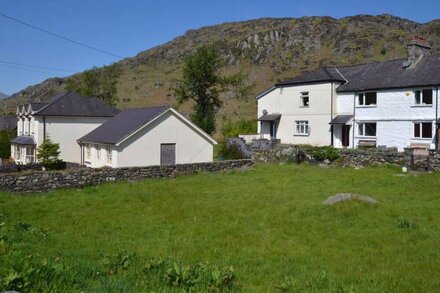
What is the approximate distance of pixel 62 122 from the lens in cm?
3772

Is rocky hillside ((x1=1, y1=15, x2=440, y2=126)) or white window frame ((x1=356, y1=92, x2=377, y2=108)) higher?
rocky hillside ((x1=1, y1=15, x2=440, y2=126))

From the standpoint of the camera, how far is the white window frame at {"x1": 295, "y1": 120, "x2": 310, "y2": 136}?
4375cm

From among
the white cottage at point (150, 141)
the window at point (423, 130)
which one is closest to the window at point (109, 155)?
the white cottage at point (150, 141)

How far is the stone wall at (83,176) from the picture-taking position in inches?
835

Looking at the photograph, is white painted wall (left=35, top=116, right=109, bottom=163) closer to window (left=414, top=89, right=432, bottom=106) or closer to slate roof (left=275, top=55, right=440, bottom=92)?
slate roof (left=275, top=55, right=440, bottom=92)

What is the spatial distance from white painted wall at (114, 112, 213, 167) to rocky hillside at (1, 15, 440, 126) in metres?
53.4

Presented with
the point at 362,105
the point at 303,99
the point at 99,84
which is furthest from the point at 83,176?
the point at 99,84

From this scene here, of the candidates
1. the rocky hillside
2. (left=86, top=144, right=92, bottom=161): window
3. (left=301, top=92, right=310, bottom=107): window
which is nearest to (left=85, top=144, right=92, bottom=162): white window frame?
(left=86, top=144, right=92, bottom=161): window

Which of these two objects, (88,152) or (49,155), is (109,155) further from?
(49,155)

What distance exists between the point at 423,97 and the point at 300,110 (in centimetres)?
1199

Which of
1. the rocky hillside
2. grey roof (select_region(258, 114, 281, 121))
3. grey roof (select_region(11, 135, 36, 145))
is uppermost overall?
the rocky hillside

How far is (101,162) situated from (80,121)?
827 centimetres

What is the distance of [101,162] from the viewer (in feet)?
105

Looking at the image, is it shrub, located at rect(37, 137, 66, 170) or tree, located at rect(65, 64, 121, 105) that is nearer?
shrub, located at rect(37, 137, 66, 170)
